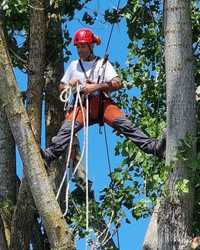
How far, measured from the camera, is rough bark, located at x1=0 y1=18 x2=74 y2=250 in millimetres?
5113

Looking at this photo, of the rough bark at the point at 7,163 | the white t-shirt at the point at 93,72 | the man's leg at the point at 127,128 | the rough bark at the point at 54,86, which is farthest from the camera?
the rough bark at the point at 54,86

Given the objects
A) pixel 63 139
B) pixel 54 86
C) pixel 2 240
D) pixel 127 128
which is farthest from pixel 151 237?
pixel 54 86

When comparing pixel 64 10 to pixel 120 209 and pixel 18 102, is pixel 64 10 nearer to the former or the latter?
pixel 120 209

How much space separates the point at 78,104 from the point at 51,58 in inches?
90.2

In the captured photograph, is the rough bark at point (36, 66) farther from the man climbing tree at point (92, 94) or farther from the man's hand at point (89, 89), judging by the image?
the man's hand at point (89, 89)

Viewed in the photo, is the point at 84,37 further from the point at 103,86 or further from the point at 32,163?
the point at 32,163

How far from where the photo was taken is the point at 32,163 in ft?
17.0

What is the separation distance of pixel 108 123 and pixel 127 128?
17 centimetres

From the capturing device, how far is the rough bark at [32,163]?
5113mm

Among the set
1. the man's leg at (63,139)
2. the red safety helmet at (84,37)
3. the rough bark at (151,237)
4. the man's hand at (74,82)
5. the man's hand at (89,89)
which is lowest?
the rough bark at (151,237)

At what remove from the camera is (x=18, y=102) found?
17.2 feet

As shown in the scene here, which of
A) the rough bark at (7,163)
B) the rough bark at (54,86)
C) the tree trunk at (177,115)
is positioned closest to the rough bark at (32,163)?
the tree trunk at (177,115)

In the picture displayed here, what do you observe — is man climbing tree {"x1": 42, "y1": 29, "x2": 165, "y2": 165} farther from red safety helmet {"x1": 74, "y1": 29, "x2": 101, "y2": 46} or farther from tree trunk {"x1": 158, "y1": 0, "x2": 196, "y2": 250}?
tree trunk {"x1": 158, "y1": 0, "x2": 196, "y2": 250}

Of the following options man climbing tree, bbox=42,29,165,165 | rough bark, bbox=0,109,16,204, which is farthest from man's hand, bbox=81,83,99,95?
rough bark, bbox=0,109,16,204
